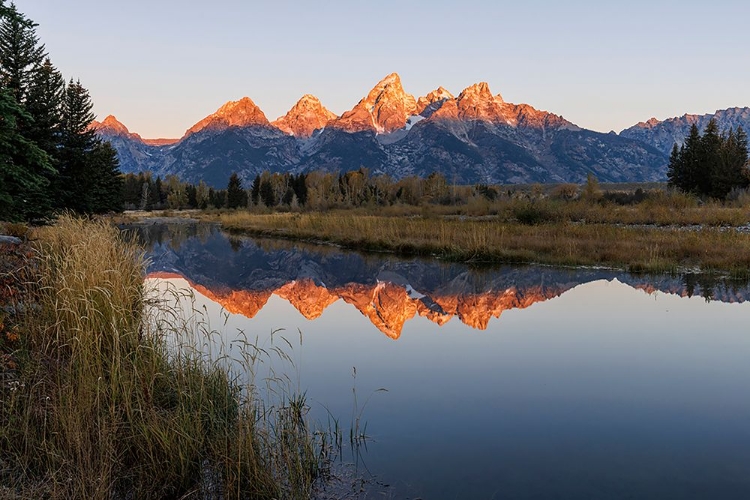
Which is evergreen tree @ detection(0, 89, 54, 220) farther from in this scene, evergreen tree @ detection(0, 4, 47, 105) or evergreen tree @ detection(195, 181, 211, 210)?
evergreen tree @ detection(195, 181, 211, 210)

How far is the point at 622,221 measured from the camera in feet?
103

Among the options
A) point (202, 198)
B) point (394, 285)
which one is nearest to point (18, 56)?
point (394, 285)

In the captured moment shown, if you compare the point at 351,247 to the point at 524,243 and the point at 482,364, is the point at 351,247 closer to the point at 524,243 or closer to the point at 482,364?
the point at 524,243

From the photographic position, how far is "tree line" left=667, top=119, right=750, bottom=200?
159 ft

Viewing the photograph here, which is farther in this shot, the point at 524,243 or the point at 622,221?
the point at 622,221

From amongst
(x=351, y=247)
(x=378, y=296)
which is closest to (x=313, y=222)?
(x=351, y=247)

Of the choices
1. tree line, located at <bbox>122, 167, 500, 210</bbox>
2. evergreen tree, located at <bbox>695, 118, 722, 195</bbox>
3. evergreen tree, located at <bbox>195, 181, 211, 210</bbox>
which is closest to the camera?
evergreen tree, located at <bbox>695, 118, 722, 195</bbox>

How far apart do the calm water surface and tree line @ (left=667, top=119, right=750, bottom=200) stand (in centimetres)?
3680

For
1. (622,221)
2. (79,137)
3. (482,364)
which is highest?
(79,137)

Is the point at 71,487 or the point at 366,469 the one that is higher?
the point at 71,487

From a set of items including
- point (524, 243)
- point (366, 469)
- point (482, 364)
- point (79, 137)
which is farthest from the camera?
point (79, 137)

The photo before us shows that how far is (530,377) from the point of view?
27.5ft

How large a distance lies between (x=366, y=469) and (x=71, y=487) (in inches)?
104

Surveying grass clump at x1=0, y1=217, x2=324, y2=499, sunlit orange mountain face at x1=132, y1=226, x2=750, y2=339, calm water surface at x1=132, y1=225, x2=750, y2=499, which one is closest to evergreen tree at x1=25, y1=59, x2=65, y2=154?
sunlit orange mountain face at x1=132, y1=226, x2=750, y2=339
